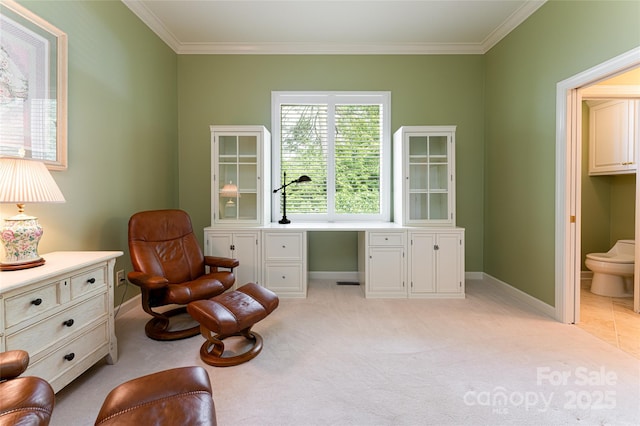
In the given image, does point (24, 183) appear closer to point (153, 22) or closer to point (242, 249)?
point (242, 249)

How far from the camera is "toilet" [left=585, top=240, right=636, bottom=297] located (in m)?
2.94

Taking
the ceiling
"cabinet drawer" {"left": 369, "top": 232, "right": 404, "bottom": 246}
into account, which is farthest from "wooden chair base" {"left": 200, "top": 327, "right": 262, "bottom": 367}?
the ceiling

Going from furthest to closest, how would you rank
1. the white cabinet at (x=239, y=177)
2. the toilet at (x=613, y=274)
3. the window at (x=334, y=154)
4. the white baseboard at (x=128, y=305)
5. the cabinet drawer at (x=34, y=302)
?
the window at (x=334, y=154), the white cabinet at (x=239, y=177), the toilet at (x=613, y=274), the white baseboard at (x=128, y=305), the cabinet drawer at (x=34, y=302)

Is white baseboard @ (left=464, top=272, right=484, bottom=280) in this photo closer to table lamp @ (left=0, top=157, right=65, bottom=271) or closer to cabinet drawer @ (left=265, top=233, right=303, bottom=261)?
cabinet drawer @ (left=265, top=233, right=303, bottom=261)

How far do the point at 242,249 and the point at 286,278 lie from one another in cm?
58

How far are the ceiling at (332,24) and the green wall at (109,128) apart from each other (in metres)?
0.38

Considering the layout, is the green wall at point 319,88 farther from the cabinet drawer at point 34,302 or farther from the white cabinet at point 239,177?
the cabinet drawer at point 34,302

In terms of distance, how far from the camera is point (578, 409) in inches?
56.9

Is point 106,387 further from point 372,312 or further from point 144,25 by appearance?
point 144,25

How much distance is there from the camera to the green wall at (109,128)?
2045mm

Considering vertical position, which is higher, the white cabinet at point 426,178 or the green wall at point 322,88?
the green wall at point 322,88

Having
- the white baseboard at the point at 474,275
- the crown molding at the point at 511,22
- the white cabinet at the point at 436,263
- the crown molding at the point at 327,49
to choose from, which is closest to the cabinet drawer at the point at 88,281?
the white cabinet at the point at 436,263

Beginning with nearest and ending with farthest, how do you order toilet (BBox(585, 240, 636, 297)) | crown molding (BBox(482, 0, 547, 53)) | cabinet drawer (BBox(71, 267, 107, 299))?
cabinet drawer (BBox(71, 267, 107, 299)) → crown molding (BBox(482, 0, 547, 53)) → toilet (BBox(585, 240, 636, 297))

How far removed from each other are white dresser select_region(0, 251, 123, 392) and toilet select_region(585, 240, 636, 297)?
464 centimetres
